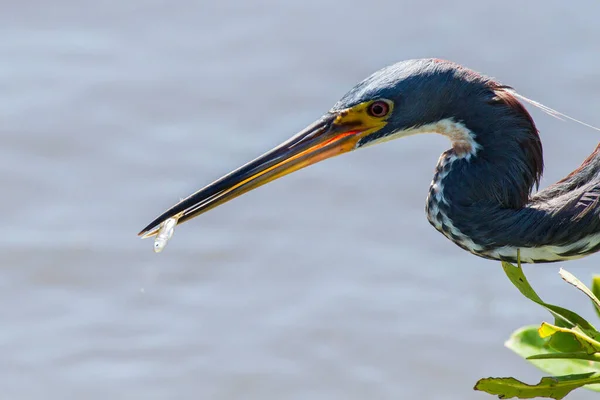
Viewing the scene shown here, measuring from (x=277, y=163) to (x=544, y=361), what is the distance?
1.24 metres

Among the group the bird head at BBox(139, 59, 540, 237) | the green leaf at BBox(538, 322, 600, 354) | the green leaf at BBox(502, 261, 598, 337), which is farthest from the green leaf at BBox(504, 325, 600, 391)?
the bird head at BBox(139, 59, 540, 237)

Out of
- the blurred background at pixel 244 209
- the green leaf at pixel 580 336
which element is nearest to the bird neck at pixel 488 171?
the green leaf at pixel 580 336

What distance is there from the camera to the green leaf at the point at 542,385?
12.6ft

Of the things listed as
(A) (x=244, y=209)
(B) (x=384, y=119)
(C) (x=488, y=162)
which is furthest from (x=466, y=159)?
(A) (x=244, y=209)

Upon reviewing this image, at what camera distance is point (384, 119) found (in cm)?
441

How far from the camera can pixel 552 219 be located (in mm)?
4508

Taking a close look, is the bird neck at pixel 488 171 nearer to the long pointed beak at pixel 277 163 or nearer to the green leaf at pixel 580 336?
the long pointed beak at pixel 277 163

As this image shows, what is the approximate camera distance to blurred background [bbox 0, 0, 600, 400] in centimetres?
614

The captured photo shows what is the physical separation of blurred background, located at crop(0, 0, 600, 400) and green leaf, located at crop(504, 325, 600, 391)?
60.1 inches

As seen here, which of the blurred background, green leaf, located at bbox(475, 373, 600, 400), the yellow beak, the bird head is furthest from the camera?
the blurred background

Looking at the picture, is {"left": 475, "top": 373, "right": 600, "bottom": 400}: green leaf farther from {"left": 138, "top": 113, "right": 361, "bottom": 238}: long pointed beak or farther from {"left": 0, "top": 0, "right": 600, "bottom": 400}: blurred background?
{"left": 0, "top": 0, "right": 600, "bottom": 400}: blurred background

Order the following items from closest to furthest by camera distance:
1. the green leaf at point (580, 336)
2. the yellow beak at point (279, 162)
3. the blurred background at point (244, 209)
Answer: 1. the green leaf at point (580, 336)
2. the yellow beak at point (279, 162)
3. the blurred background at point (244, 209)

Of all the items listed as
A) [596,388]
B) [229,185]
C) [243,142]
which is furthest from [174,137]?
[596,388]

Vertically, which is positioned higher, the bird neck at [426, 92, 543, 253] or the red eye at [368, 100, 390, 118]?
the red eye at [368, 100, 390, 118]
